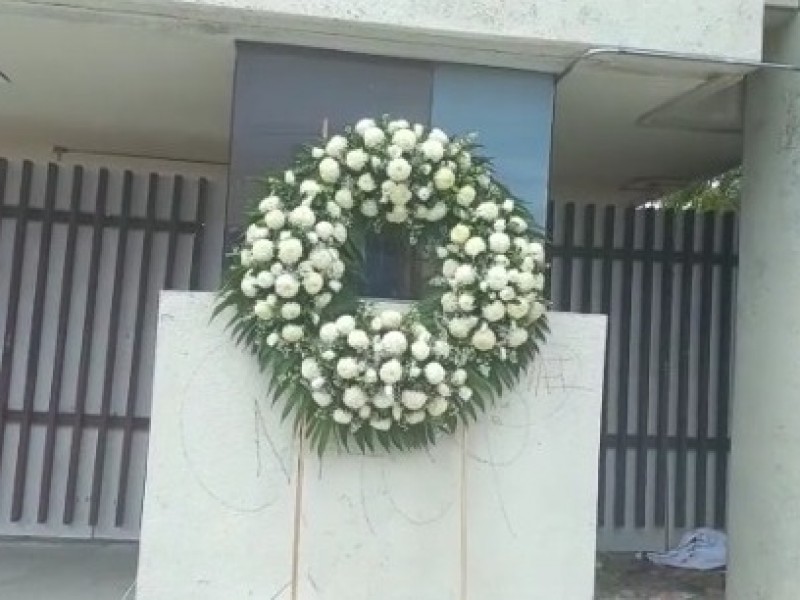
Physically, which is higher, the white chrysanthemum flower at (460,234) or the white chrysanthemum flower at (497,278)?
the white chrysanthemum flower at (460,234)

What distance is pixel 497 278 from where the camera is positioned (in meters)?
4.09

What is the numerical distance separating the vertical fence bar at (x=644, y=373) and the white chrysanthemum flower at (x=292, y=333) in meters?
3.49

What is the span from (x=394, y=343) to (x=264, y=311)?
54 cm

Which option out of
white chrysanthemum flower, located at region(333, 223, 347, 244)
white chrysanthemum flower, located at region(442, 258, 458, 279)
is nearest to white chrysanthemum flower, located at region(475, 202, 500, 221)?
white chrysanthemum flower, located at region(442, 258, 458, 279)

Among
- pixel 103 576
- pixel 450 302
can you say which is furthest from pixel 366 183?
pixel 103 576

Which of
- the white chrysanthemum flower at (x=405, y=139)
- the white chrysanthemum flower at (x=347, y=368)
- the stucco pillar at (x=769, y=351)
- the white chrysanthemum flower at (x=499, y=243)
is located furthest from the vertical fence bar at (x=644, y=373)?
the white chrysanthemum flower at (x=347, y=368)

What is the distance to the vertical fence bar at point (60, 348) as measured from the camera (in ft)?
20.6

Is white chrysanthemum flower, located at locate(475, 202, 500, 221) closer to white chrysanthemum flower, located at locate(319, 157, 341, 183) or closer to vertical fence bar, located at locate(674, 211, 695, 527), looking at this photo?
white chrysanthemum flower, located at locate(319, 157, 341, 183)

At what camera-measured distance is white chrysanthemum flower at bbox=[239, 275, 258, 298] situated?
4.03 meters

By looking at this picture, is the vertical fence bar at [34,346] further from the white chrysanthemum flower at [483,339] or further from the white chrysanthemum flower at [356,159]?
the white chrysanthemum flower at [483,339]

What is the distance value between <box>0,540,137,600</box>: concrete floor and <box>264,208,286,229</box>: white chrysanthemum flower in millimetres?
2117

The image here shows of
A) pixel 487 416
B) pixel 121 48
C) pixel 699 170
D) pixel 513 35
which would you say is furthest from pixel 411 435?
pixel 699 170

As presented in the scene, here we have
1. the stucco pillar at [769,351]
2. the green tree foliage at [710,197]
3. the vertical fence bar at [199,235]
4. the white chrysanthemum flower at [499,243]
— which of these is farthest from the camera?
the green tree foliage at [710,197]

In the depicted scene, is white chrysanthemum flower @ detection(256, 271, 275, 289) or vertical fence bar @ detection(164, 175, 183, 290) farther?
vertical fence bar @ detection(164, 175, 183, 290)
